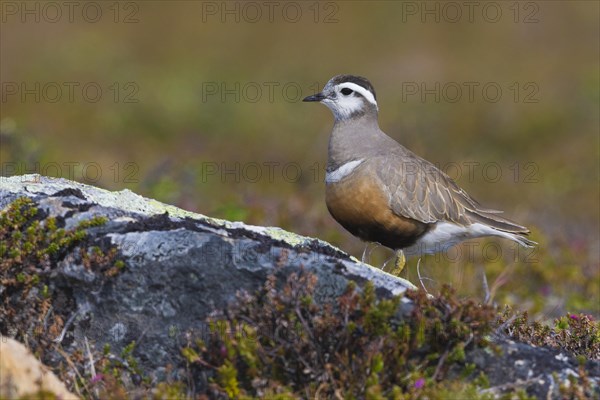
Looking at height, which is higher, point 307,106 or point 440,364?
point 440,364

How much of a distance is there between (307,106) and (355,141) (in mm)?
15142

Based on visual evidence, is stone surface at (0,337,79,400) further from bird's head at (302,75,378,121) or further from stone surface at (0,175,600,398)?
bird's head at (302,75,378,121)

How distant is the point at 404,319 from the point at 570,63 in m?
22.2

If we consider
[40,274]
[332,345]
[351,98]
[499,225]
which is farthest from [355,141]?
[40,274]

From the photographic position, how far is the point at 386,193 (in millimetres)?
8172

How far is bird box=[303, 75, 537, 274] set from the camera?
8.13 m

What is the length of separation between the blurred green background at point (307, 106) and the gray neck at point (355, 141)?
1.96 metres

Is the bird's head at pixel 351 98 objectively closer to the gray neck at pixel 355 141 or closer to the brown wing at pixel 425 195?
the gray neck at pixel 355 141

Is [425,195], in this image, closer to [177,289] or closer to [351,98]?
[351,98]

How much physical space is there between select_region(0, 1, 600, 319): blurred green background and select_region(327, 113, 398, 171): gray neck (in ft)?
6.43

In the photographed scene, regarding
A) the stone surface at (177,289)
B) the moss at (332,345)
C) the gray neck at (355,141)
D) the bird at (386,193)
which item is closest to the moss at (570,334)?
the stone surface at (177,289)

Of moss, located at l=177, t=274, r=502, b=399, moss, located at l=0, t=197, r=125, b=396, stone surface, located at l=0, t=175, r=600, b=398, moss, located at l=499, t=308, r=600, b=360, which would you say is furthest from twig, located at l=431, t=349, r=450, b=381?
moss, located at l=0, t=197, r=125, b=396

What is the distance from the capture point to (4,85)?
2228 cm

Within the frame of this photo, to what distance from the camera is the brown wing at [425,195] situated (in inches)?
325
